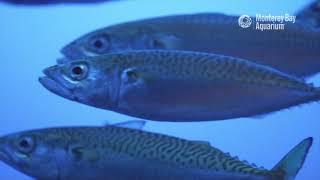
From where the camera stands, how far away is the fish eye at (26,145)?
1476 mm

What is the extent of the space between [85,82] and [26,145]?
0.28 metres

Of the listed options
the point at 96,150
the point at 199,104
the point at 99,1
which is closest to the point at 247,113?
the point at 199,104

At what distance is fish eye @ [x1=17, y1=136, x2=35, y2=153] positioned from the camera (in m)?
1.48

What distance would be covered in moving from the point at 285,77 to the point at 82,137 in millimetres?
626

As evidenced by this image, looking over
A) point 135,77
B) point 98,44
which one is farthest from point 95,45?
point 135,77

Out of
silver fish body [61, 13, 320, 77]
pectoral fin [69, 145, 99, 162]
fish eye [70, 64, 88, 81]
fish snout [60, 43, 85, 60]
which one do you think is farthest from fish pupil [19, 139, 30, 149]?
silver fish body [61, 13, 320, 77]

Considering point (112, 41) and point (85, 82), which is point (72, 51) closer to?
point (112, 41)

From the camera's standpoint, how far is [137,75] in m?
1.37

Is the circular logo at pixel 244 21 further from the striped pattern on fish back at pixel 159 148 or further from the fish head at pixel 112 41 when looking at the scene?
the striped pattern on fish back at pixel 159 148

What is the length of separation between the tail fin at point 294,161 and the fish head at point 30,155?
0.65 metres

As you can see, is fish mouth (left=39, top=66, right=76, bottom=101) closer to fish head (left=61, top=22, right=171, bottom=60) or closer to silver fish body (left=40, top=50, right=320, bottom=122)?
silver fish body (left=40, top=50, right=320, bottom=122)

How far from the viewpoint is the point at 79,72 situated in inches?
56.6

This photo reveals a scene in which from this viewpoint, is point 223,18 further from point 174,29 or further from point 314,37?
point 314,37

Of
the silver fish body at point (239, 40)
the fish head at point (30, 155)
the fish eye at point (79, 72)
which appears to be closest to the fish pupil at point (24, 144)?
the fish head at point (30, 155)
